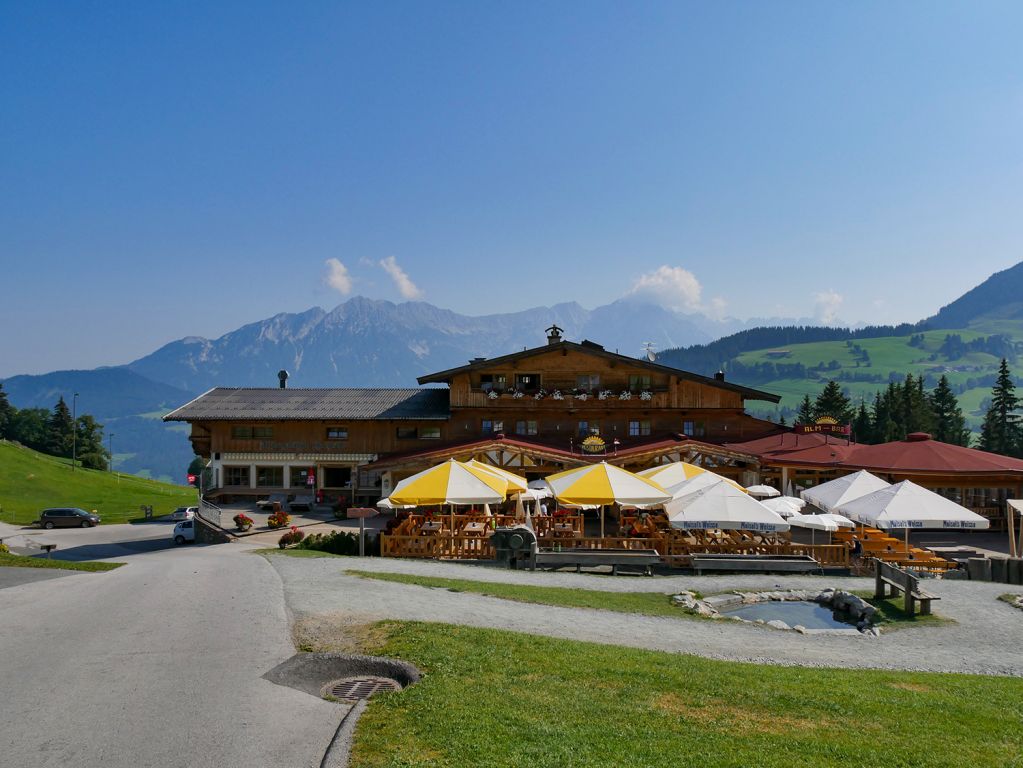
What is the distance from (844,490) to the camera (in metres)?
25.7

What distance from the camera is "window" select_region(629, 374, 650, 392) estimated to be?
43281 mm

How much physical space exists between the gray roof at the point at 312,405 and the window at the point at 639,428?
11560 millimetres

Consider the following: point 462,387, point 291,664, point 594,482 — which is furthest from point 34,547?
point 291,664

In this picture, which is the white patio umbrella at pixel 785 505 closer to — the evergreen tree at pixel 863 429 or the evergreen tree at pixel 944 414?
the evergreen tree at pixel 944 414

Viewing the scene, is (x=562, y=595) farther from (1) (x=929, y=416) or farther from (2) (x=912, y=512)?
(1) (x=929, y=416)

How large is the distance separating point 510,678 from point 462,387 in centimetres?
3323

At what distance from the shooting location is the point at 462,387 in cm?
4278

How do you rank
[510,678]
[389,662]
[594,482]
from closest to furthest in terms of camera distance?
[510,678]
[389,662]
[594,482]

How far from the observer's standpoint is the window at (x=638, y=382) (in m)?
43.3

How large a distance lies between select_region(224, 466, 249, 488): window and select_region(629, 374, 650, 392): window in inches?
963

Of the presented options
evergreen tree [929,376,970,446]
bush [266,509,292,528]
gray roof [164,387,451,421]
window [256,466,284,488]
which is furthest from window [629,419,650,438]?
evergreen tree [929,376,970,446]

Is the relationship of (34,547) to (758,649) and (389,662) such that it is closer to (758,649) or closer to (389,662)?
(389,662)

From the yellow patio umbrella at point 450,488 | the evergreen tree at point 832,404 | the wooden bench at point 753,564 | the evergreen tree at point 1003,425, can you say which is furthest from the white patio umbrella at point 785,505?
the evergreen tree at point 832,404

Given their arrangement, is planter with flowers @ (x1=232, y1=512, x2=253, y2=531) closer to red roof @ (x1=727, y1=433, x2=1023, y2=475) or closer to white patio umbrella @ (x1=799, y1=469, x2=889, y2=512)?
white patio umbrella @ (x1=799, y1=469, x2=889, y2=512)
